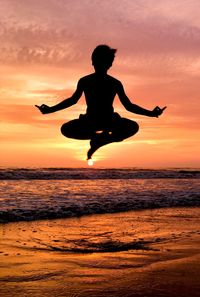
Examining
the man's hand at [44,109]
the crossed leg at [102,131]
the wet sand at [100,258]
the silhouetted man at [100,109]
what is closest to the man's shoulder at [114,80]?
the silhouetted man at [100,109]

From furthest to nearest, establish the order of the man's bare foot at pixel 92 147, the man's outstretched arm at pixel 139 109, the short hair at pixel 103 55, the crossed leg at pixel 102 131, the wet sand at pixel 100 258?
1. the wet sand at pixel 100 258
2. the man's outstretched arm at pixel 139 109
3. the man's bare foot at pixel 92 147
4. the crossed leg at pixel 102 131
5. the short hair at pixel 103 55

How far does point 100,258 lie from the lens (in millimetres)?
9680

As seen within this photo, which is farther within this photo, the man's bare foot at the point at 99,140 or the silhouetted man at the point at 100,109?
the man's bare foot at the point at 99,140

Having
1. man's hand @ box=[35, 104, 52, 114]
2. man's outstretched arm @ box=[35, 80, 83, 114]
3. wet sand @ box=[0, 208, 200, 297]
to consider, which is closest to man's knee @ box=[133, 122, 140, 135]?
man's outstretched arm @ box=[35, 80, 83, 114]

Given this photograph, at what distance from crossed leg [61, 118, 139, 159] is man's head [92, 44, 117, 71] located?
21.1 inches

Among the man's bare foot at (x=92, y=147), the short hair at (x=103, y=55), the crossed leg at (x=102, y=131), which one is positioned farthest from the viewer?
the man's bare foot at (x=92, y=147)

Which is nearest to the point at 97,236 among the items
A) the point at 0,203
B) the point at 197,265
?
the point at 197,265

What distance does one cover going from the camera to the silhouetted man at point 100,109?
168 inches

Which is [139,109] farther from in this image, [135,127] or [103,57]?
[103,57]

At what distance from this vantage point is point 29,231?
12.8 metres

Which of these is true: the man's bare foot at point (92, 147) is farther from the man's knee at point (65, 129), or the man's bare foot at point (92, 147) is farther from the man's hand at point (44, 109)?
the man's hand at point (44, 109)

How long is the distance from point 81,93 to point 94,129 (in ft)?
1.31

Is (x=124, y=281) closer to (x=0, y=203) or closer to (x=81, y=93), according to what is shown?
(x=81, y=93)

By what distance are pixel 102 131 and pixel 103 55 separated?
726 millimetres
